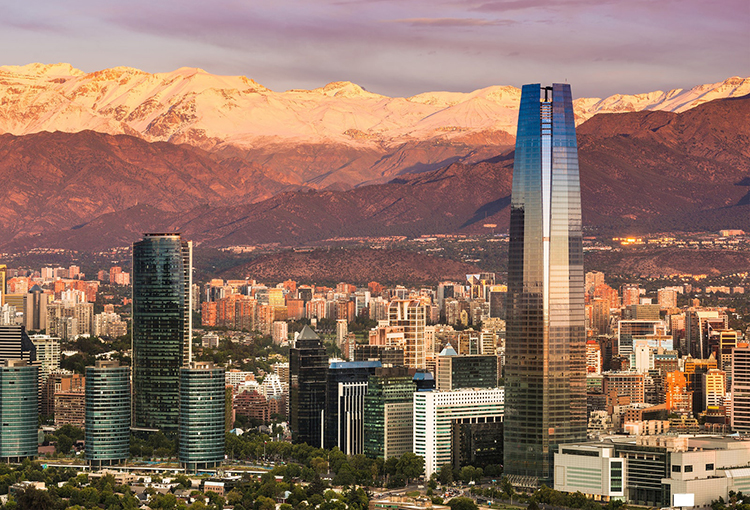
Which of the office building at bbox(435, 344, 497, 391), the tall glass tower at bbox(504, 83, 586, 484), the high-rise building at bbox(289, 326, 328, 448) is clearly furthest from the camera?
the office building at bbox(435, 344, 497, 391)

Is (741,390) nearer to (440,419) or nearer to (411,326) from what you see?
(440,419)

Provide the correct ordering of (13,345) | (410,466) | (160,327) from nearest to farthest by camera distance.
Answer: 1. (410,466)
2. (160,327)
3. (13,345)

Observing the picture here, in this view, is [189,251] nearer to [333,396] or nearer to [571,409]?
[333,396]

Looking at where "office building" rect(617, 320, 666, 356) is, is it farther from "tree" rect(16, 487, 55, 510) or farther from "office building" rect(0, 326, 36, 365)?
"tree" rect(16, 487, 55, 510)

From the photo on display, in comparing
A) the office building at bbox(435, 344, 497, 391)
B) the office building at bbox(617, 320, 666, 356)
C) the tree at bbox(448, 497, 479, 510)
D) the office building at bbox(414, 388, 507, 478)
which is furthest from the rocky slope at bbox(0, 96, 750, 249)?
the tree at bbox(448, 497, 479, 510)

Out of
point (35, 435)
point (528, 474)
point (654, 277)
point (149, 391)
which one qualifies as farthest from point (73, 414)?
point (654, 277)

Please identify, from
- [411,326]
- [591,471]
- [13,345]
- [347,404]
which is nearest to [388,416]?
[347,404]

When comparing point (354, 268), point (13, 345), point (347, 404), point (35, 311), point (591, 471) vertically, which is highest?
point (354, 268)
